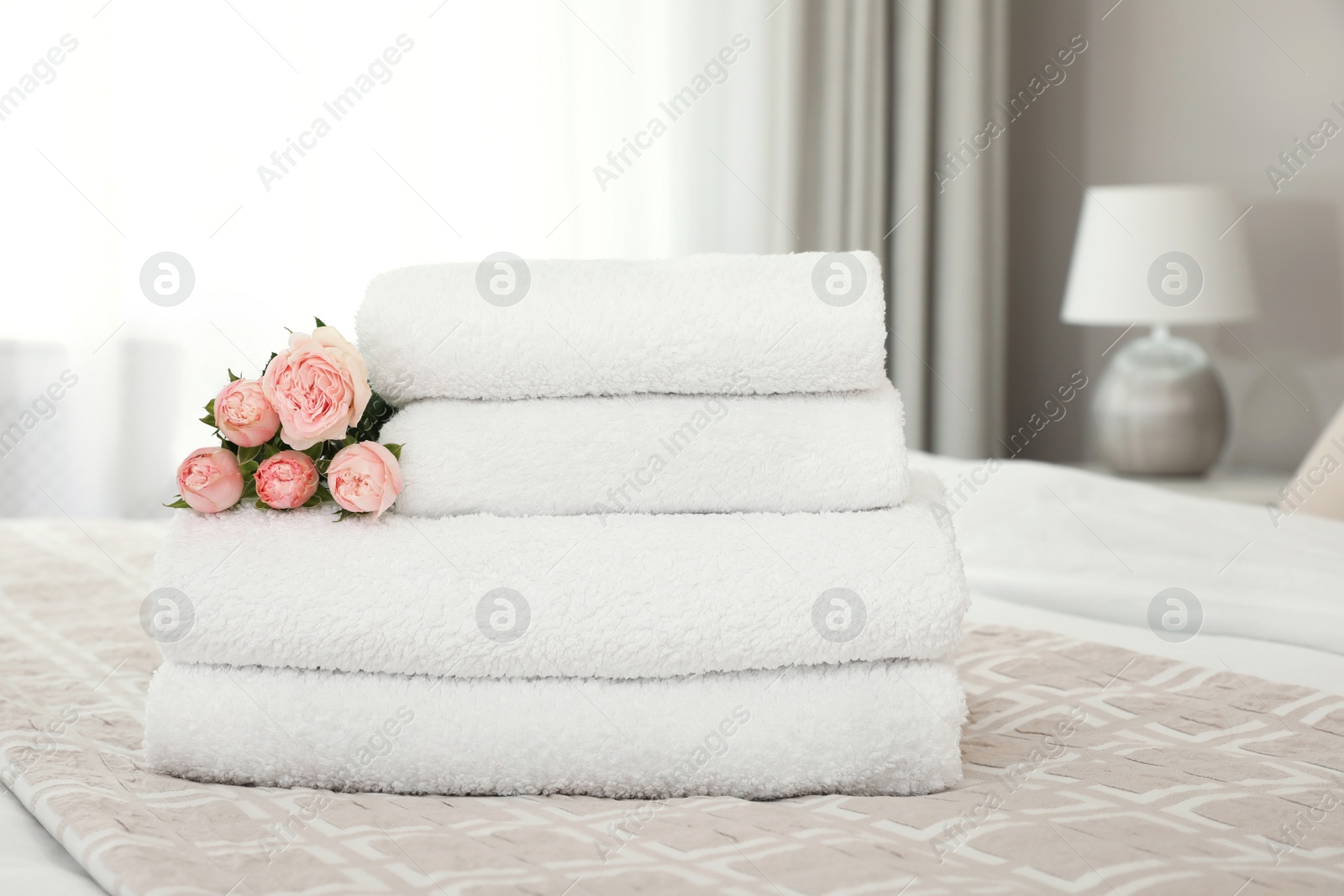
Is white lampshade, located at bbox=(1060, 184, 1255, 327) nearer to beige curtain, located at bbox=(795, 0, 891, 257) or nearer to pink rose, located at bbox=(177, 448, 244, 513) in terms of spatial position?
beige curtain, located at bbox=(795, 0, 891, 257)

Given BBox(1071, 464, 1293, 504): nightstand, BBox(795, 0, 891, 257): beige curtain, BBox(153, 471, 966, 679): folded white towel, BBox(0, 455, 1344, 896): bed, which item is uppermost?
BBox(795, 0, 891, 257): beige curtain

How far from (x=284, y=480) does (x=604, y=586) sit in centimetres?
23

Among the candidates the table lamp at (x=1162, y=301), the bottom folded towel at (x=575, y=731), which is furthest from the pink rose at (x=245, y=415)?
the table lamp at (x=1162, y=301)

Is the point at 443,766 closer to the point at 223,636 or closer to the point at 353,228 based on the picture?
the point at 223,636

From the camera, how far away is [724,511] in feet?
2.60

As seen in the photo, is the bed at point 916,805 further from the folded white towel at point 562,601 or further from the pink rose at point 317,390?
the pink rose at point 317,390

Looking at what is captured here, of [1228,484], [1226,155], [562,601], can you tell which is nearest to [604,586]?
[562,601]

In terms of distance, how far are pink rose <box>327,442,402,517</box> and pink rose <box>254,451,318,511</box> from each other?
0.07 feet

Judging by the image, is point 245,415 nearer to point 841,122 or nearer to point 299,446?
point 299,446

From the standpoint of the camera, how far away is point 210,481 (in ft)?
2.50

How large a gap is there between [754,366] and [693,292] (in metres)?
0.07

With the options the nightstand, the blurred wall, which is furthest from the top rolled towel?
the blurred wall

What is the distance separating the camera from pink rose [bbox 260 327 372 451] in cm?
76

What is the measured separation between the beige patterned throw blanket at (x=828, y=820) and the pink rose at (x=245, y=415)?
0.73 ft
